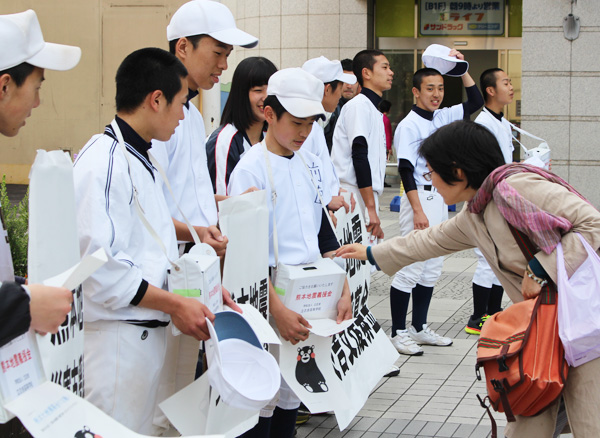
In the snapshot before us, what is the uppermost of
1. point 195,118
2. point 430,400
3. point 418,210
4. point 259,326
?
point 195,118

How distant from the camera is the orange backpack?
9.21 ft

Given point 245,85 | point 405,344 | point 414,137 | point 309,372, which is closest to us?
point 309,372

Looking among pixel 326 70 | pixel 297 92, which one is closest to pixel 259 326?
pixel 297 92

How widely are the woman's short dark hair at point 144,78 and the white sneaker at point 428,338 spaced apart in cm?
384

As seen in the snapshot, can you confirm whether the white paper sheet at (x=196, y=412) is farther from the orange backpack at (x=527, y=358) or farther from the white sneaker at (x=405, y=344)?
the white sneaker at (x=405, y=344)

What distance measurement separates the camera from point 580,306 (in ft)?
9.02

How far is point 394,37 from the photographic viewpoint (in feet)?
55.8

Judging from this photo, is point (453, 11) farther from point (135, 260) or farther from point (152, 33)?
point (135, 260)

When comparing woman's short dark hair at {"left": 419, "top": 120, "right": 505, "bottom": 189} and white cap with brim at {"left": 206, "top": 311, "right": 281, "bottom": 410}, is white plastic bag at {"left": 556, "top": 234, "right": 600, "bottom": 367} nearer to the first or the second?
woman's short dark hair at {"left": 419, "top": 120, "right": 505, "bottom": 189}

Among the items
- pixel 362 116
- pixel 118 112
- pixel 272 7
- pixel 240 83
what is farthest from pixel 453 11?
pixel 118 112

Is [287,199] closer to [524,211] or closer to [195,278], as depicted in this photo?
[195,278]

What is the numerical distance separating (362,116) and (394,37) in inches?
460

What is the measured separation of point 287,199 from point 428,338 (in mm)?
2898

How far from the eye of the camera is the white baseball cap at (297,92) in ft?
11.8
